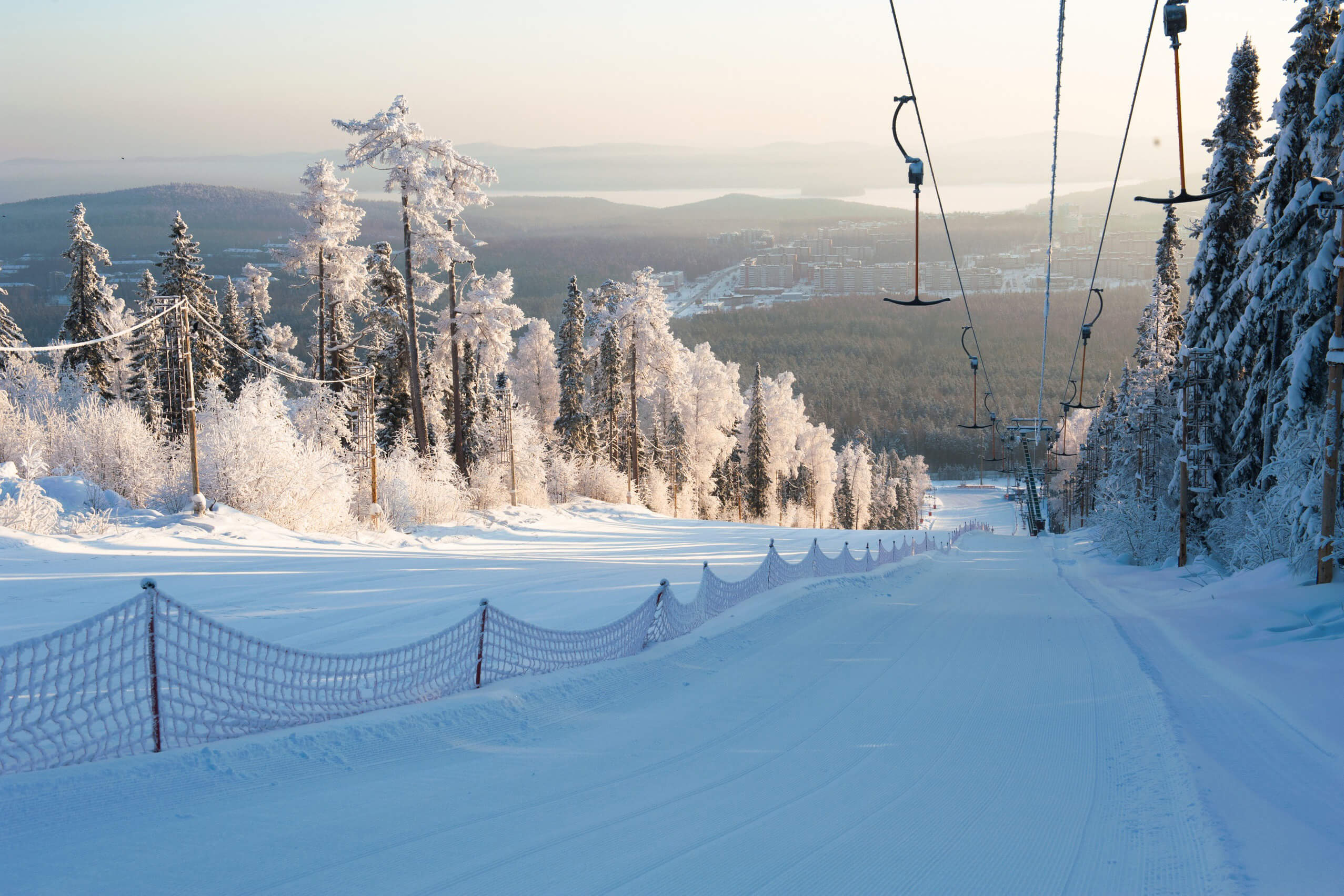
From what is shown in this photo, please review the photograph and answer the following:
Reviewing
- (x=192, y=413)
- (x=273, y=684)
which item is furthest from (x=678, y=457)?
(x=273, y=684)

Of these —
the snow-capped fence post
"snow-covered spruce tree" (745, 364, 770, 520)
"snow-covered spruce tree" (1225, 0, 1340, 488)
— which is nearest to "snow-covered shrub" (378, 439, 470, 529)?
the snow-capped fence post

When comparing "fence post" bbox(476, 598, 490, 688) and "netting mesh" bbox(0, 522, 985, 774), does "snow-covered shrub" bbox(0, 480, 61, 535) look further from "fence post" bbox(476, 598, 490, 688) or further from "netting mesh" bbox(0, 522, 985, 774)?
"fence post" bbox(476, 598, 490, 688)

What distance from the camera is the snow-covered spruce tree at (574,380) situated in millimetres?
48156

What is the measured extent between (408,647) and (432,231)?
25270mm

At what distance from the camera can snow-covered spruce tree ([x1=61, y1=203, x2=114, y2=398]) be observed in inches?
1574

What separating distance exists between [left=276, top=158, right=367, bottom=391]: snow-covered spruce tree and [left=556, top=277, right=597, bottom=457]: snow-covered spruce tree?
50.1ft

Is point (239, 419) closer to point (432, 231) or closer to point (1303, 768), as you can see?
point (432, 231)

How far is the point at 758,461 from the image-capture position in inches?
2539

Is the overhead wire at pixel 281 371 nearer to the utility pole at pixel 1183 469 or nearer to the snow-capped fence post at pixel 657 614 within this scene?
the snow-capped fence post at pixel 657 614

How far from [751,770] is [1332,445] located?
466 inches

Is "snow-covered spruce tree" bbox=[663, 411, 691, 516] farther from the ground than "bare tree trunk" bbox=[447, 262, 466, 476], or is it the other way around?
"bare tree trunk" bbox=[447, 262, 466, 476]

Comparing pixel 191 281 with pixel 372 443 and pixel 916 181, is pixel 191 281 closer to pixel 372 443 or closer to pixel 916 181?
pixel 372 443

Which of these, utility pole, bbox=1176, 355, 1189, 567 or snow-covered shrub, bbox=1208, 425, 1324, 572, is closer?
snow-covered shrub, bbox=1208, 425, 1324, 572

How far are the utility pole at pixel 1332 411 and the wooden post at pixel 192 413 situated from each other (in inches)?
861
